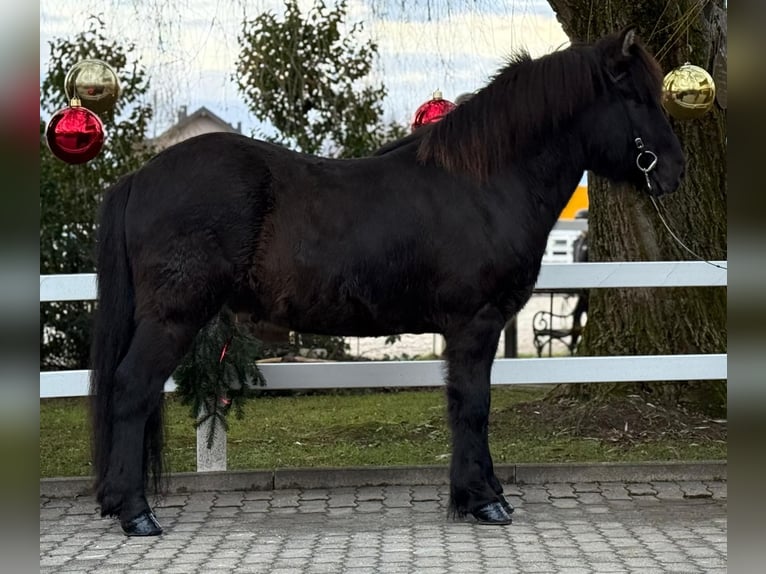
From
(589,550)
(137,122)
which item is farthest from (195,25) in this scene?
(589,550)

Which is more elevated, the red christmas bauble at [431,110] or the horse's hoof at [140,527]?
the red christmas bauble at [431,110]

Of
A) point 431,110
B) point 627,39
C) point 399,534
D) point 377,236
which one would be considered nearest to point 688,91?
point 627,39

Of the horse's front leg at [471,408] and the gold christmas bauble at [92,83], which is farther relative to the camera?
the gold christmas bauble at [92,83]

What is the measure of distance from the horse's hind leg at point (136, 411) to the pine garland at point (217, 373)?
0.75 m

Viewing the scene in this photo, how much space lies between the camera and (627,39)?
4.88 metres

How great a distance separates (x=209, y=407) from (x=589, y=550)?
2.35 metres

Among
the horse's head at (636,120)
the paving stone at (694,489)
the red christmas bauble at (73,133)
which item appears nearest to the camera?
the horse's head at (636,120)

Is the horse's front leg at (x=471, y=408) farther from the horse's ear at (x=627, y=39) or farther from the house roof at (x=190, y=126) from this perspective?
the house roof at (x=190, y=126)

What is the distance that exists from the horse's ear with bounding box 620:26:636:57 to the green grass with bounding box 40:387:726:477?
2671 mm

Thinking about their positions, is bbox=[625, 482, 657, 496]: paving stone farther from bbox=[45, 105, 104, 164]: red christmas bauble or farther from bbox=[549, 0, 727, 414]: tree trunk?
bbox=[45, 105, 104, 164]: red christmas bauble

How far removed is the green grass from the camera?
6.39 meters

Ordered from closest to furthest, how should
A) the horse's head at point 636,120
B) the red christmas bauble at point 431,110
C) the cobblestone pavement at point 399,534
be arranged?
the cobblestone pavement at point 399,534 < the horse's head at point 636,120 < the red christmas bauble at point 431,110

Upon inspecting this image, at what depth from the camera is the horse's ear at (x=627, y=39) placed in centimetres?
487

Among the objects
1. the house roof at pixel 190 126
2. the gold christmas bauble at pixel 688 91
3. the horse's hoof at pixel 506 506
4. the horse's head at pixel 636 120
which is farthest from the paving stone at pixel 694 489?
the house roof at pixel 190 126
